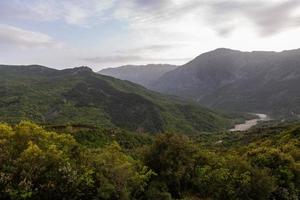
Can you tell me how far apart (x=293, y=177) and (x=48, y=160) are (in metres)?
30.3

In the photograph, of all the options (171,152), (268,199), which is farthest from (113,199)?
(268,199)

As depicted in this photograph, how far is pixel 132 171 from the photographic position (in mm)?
38844

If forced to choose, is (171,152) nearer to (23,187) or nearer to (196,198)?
(196,198)

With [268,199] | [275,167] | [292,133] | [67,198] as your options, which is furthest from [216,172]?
[292,133]

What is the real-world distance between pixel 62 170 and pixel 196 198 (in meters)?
16.6

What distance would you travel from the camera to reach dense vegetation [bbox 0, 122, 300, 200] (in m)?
34.7

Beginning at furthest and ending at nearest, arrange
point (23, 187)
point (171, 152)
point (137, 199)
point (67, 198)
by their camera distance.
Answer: point (171, 152) → point (137, 199) → point (67, 198) → point (23, 187)

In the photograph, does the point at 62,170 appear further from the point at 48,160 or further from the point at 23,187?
the point at 23,187

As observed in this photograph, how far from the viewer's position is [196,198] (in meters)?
44.4

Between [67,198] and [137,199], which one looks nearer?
[67,198]

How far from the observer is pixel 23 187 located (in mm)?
33219

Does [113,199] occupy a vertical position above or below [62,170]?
below

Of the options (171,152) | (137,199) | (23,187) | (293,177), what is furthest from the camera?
(293,177)

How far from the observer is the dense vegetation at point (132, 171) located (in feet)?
114
